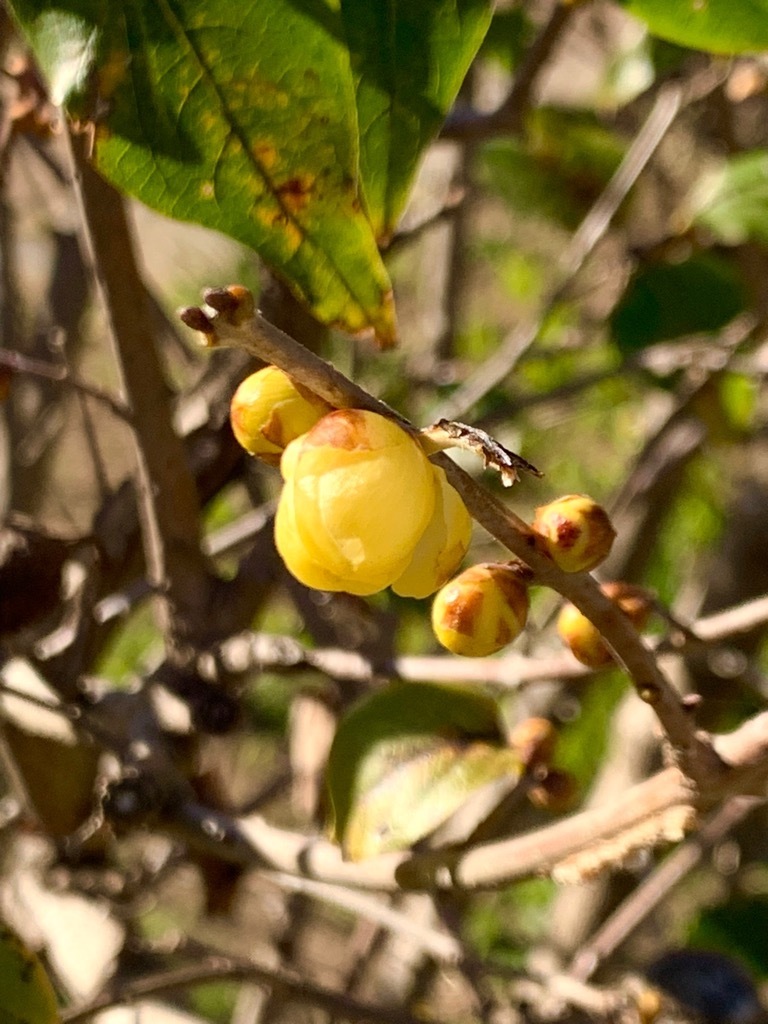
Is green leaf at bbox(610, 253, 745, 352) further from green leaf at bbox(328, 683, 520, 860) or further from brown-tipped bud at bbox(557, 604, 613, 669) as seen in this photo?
brown-tipped bud at bbox(557, 604, 613, 669)

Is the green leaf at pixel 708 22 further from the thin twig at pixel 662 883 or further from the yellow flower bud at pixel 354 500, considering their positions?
the thin twig at pixel 662 883

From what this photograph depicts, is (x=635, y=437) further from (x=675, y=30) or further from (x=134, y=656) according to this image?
(x=675, y=30)

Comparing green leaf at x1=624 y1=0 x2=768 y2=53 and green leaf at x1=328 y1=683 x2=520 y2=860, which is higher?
green leaf at x1=624 y1=0 x2=768 y2=53

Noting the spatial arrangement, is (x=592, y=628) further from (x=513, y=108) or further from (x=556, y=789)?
(x=513, y=108)

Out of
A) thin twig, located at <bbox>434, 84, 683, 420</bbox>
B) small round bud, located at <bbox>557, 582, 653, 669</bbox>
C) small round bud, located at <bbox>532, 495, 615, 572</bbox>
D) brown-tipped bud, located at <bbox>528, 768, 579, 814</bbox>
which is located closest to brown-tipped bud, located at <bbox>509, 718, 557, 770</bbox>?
brown-tipped bud, located at <bbox>528, 768, 579, 814</bbox>

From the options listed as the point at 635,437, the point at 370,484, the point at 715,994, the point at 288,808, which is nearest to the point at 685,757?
the point at 370,484

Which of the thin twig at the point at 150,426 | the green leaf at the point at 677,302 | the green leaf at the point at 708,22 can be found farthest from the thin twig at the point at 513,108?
the green leaf at the point at 708,22

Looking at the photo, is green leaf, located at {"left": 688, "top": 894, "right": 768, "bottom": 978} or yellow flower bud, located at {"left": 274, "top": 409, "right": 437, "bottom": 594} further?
green leaf, located at {"left": 688, "top": 894, "right": 768, "bottom": 978}
